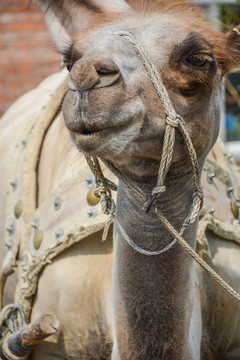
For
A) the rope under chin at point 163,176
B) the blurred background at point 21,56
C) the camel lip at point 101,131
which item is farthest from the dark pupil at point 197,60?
the blurred background at point 21,56

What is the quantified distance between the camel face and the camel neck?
0.17 metres

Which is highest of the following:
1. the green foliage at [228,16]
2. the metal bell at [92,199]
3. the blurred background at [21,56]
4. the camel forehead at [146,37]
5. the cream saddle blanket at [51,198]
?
the camel forehead at [146,37]

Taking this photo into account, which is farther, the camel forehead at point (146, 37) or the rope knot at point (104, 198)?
the rope knot at point (104, 198)

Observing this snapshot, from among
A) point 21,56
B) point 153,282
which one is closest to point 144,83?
point 153,282

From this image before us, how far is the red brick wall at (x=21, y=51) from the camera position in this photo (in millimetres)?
9320

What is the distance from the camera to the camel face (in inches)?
88.6

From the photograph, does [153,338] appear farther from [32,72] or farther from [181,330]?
[32,72]

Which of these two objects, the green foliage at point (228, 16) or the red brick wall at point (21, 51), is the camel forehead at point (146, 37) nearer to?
the green foliage at point (228, 16)

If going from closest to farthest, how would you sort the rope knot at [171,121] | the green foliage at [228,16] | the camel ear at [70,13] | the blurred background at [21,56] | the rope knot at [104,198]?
the rope knot at [171,121] < the rope knot at [104,198] < the green foliage at [228,16] < the camel ear at [70,13] < the blurred background at [21,56]

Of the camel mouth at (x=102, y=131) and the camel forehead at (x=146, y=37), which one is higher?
the camel forehead at (x=146, y=37)

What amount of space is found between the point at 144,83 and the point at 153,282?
27.6 inches

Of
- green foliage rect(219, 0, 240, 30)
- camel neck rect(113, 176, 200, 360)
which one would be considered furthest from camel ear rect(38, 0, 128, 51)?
camel neck rect(113, 176, 200, 360)

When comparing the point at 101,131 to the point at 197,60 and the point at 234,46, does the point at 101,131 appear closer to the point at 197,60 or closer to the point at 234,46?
the point at 197,60

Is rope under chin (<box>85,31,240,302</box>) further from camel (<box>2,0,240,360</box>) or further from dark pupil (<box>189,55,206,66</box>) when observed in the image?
dark pupil (<box>189,55,206,66</box>)
